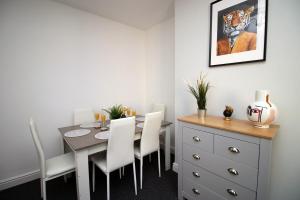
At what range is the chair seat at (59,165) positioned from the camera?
1.52m

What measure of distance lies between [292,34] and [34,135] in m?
2.63

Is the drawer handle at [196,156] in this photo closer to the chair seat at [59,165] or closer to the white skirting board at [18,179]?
the chair seat at [59,165]

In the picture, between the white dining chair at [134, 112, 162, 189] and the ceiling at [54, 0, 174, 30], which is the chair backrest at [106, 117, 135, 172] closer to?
the white dining chair at [134, 112, 162, 189]

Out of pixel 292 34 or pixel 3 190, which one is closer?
pixel 292 34

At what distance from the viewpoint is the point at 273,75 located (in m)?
1.35

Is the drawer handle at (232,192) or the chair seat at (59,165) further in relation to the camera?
the chair seat at (59,165)

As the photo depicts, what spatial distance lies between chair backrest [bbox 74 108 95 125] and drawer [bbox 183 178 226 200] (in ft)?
5.87

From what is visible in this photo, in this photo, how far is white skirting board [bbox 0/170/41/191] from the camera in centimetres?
191

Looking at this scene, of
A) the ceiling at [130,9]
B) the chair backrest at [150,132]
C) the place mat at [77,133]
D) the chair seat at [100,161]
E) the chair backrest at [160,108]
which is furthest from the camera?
the chair backrest at [160,108]

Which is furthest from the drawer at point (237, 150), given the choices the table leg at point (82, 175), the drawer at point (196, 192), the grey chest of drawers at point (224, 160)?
the table leg at point (82, 175)

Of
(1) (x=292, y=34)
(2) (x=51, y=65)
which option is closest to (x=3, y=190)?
(2) (x=51, y=65)

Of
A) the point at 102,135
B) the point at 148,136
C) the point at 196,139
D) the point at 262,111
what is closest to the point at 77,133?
the point at 102,135

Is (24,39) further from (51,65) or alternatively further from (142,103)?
(142,103)

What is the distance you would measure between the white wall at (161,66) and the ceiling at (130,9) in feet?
0.86
